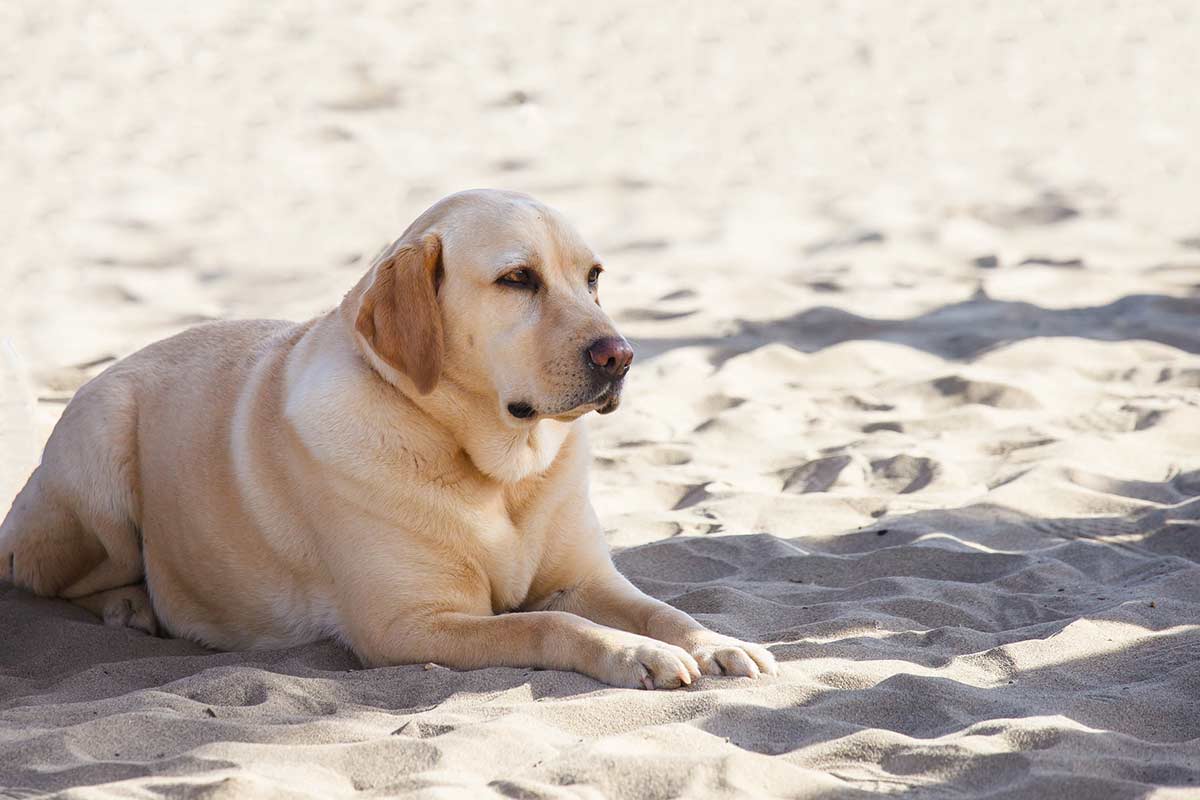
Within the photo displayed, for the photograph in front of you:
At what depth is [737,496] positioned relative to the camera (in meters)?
5.40

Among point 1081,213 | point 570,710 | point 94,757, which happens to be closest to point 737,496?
point 570,710

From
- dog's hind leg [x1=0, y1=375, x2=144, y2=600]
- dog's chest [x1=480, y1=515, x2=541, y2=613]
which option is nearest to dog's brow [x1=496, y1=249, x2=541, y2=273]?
dog's chest [x1=480, y1=515, x2=541, y2=613]

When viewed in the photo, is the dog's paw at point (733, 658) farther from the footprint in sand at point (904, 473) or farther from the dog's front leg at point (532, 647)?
the footprint in sand at point (904, 473)

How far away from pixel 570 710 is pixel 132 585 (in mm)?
2090

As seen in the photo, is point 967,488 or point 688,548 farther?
point 967,488

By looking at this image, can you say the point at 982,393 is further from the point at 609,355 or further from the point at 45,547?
the point at 45,547

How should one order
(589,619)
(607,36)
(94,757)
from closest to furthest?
(94,757) → (589,619) → (607,36)

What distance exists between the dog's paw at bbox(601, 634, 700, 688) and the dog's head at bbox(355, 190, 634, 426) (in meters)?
0.65

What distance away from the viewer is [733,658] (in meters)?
3.42

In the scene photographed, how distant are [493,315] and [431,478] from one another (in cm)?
48

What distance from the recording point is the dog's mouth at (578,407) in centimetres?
363

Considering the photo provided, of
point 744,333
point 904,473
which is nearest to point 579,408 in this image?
point 904,473

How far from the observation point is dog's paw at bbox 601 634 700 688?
332cm

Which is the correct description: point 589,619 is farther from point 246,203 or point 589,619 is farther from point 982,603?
point 246,203
